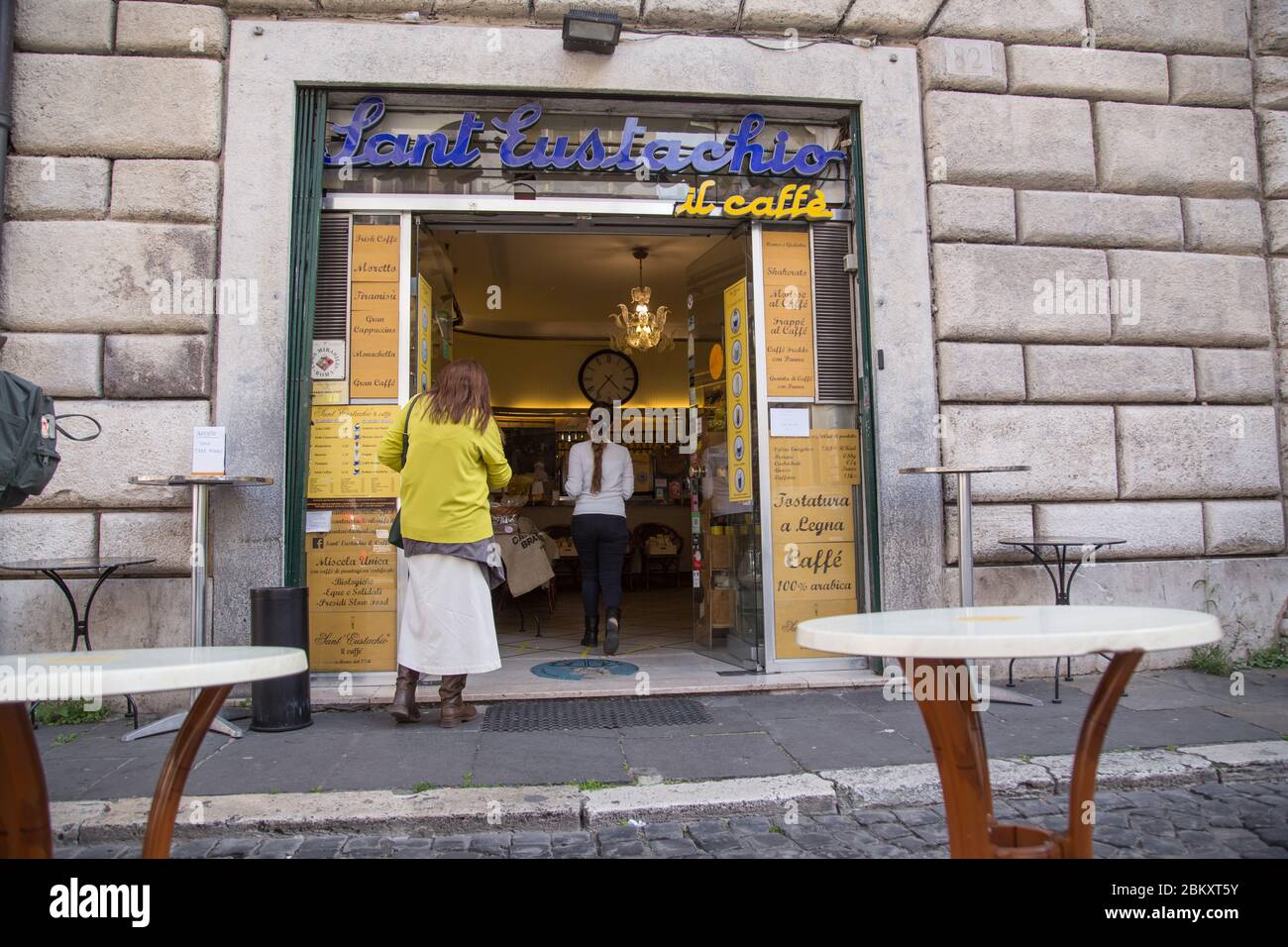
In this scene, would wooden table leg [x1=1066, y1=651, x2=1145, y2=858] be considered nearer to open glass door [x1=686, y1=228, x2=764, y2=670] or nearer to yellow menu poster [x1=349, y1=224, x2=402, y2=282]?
open glass door [x1=686, y1=228, x2=764, y2=670]

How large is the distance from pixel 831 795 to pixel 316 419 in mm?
3822

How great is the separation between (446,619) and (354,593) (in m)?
1.24

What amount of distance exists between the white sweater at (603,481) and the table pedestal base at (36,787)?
16.1ft

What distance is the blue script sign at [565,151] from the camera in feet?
18.7

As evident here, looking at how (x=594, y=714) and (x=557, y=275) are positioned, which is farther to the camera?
(x=557, y=275)

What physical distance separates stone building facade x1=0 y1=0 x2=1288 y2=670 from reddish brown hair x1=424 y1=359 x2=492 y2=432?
1.44 meters

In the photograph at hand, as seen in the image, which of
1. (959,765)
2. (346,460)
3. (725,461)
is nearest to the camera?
(959,765)

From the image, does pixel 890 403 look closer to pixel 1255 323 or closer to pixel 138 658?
pixel 1255 323

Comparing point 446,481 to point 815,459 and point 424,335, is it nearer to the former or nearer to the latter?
point 424,335

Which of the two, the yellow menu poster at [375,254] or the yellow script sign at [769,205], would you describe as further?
the yellow script sign at [769,205]

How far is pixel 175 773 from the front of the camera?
2.17 metres

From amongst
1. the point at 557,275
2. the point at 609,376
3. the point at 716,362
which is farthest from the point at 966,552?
the point at 609,376

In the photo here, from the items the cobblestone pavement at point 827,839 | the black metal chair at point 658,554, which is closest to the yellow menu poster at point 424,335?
the cobblestone pavement at point 827,839

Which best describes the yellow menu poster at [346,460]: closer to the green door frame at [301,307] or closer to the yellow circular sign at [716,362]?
the green door frame at [301,307]
